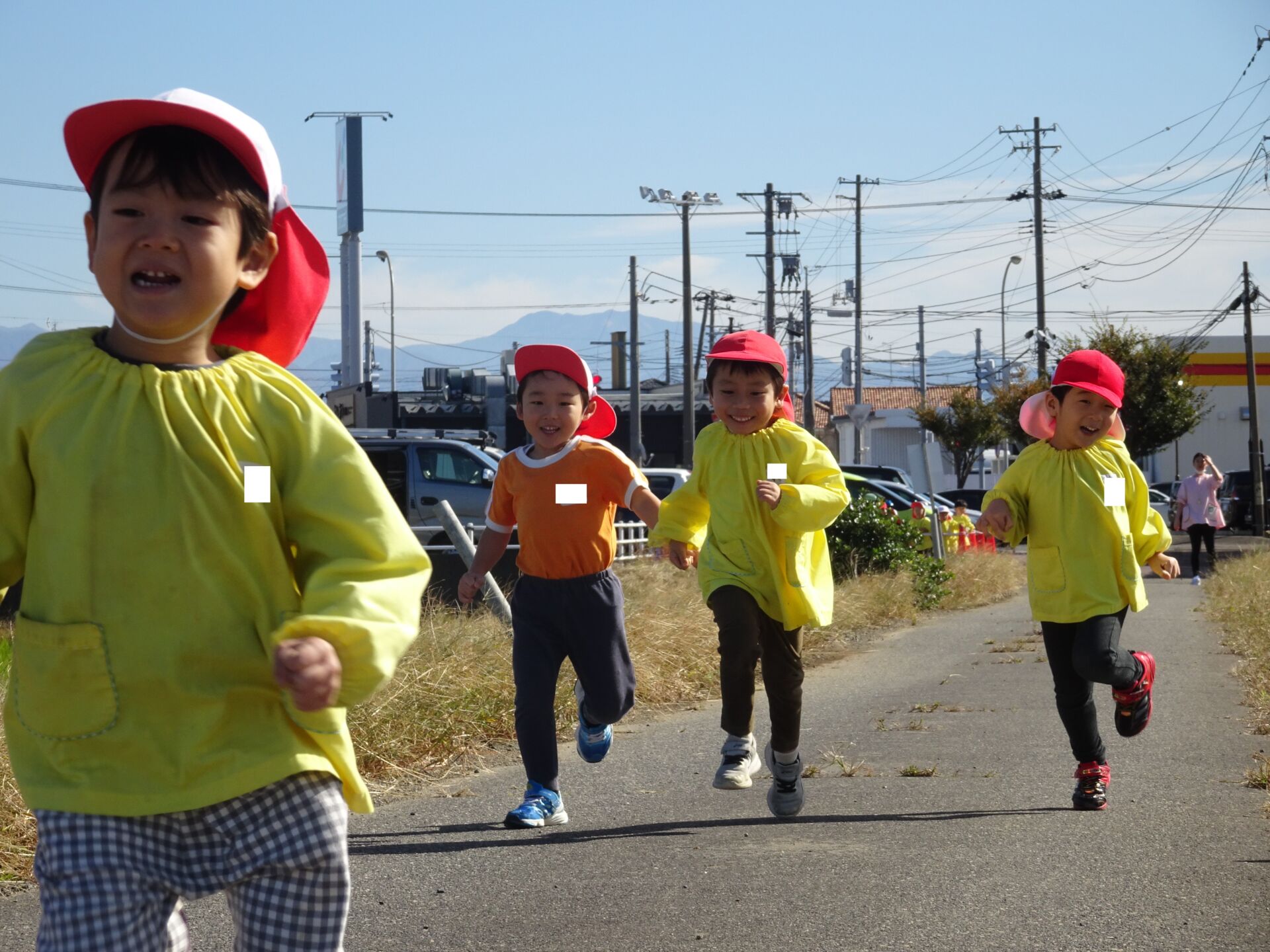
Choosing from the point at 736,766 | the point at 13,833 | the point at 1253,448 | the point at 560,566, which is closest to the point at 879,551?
the point at 736,766

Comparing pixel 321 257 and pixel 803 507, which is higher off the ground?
pixel 321 257

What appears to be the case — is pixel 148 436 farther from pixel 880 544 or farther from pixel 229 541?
pixel 880 544

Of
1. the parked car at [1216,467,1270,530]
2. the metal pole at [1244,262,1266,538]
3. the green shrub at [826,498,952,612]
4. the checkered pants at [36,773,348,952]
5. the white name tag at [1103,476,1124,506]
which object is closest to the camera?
the checkered pants at [36,773,348,952]

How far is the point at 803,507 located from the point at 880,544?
430 inches

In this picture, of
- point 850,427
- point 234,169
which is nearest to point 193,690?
point 234,169

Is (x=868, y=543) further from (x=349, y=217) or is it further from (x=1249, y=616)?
(x=349, y=217)

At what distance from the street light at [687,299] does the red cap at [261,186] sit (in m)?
37.5

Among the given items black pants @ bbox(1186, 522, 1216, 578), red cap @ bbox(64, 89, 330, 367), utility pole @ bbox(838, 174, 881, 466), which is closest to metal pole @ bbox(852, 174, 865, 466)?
utility pole @ bbox(838, 174, 881, 466)

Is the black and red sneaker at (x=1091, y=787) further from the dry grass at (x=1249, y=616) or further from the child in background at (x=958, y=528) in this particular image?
the child in background at (x=958, y=528)

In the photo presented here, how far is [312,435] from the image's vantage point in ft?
8.15

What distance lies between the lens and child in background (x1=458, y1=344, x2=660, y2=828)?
5.80 metres

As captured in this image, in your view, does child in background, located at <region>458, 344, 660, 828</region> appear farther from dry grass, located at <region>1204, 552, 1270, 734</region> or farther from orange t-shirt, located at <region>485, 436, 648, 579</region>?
dry grass, located at <region>1204, 552, 1270, 734</region>

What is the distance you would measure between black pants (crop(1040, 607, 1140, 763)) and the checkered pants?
416 centimetres

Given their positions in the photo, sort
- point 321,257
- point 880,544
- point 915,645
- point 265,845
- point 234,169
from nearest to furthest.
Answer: point 265,845 → point 234,169 → point 321,257 → point 915,645 → point 880,544
